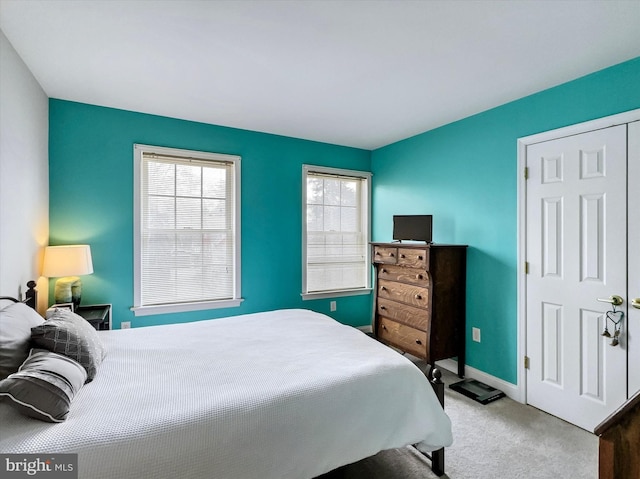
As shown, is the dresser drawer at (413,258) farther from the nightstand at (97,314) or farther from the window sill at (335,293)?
the nightstand at (97,314)

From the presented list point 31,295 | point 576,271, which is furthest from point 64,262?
point 576,271

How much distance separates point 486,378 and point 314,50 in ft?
10.0

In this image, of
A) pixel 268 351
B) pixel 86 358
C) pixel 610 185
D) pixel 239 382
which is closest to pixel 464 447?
pixel 268 351

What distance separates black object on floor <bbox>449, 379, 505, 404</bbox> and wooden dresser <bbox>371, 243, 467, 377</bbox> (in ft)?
0.68

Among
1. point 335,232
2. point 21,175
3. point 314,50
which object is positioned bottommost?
point 335,232

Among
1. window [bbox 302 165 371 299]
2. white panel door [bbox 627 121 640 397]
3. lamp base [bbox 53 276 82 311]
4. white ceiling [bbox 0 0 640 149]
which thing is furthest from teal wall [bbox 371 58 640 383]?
lamp base [bbox 53 276 82 311]

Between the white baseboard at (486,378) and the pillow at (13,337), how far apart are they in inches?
129

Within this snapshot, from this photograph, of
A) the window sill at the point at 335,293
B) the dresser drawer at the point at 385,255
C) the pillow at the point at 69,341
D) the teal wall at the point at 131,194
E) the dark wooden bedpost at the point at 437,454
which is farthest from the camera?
the window sill at the point at 335,293

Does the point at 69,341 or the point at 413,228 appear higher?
the point at 413,228

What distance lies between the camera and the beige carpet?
1.84 m

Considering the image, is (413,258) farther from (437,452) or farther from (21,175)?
(21,175)

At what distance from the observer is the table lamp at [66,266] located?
2.50 meters

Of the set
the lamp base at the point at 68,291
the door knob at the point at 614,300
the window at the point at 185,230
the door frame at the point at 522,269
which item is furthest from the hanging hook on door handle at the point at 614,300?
the lamp base at the point at 68,291

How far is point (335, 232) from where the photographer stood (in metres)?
4.25
